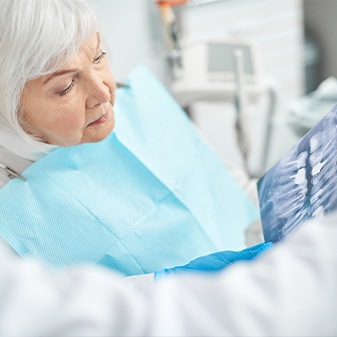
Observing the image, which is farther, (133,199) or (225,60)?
(225,60)

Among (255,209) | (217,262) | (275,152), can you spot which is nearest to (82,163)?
(217,262)

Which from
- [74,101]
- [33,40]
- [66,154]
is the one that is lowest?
[66,154]

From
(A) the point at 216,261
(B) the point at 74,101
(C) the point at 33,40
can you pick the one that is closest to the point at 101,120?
(B) the point at 74,101

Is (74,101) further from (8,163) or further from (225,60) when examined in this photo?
(225,60)

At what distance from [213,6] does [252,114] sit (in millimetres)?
450

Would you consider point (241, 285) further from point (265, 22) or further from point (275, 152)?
point (265, 22)

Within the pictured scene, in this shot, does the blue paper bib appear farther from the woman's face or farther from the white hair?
the white hair

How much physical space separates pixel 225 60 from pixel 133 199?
0.72 meters

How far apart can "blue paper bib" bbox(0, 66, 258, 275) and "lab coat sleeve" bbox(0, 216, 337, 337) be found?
0.51m

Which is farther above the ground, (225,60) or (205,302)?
(205,302)

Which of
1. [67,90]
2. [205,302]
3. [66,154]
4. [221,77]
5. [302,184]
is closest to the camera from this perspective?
[205,302]

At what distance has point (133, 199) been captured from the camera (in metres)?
1.20

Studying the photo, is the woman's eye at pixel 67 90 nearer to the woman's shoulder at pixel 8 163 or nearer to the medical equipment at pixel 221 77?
the woman's shoulder at pixel 8 163

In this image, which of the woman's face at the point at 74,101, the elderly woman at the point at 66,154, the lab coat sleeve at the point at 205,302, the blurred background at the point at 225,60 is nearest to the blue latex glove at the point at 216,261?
the elderly woman at the point at 66,154
